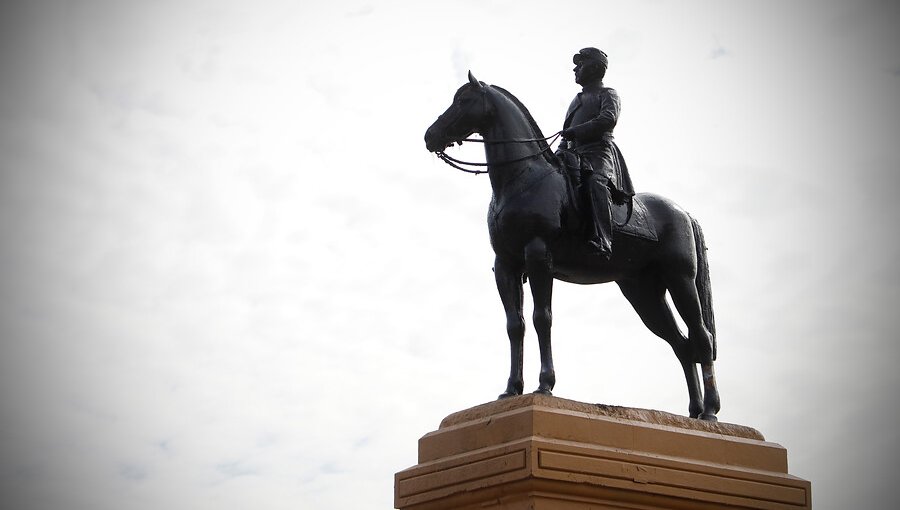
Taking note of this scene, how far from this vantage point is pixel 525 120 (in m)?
10.9

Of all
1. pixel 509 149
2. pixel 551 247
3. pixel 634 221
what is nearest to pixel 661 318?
pixel 634 221

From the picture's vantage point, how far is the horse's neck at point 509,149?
10.5 meters

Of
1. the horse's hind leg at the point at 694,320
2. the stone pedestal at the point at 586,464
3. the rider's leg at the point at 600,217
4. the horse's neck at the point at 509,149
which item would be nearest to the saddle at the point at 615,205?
the rider's leg at the point at 600,217

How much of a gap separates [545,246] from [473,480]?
2.00 m

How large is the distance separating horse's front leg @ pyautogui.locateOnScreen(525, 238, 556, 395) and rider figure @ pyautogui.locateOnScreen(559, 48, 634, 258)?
46cm

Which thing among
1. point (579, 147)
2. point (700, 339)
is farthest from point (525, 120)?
point (700, 339)

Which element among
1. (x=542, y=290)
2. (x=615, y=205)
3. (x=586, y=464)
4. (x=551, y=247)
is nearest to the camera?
(x=586, y=464)

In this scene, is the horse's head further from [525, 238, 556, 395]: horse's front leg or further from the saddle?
[525, 238, 556, 395]: horse's front leg

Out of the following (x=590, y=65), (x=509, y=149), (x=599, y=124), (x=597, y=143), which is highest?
(x=590, y=65)

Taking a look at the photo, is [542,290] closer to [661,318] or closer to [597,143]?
[597,143]

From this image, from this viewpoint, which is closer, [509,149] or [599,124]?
[509,149]

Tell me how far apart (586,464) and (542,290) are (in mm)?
1520

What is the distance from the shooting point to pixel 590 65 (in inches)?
439

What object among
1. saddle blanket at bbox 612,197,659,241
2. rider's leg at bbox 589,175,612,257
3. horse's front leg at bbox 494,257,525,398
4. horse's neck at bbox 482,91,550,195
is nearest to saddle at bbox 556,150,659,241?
saddle blanket at bbox 612,197,659,241
